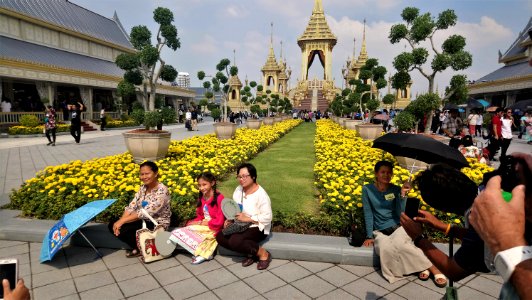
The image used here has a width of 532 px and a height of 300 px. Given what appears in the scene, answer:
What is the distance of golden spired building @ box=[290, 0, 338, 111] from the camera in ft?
173

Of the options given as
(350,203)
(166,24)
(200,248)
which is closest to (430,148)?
(350,203)

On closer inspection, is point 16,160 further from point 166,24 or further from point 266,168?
point 266,168

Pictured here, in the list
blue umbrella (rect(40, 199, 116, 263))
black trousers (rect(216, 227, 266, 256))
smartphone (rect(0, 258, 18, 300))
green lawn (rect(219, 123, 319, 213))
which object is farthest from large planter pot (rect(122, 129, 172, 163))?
smartphone (rect(0, 258, 18, 300))

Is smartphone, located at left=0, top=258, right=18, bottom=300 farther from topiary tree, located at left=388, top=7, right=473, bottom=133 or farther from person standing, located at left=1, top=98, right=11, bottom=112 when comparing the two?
person standing, located at left=1, top=98, right=11, bottom=112

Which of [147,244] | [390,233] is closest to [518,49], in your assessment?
[390,233]

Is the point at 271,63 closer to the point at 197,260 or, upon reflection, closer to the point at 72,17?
the point at 72,17

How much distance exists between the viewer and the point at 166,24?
9.78 metres

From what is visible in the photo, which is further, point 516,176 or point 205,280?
point 205,280

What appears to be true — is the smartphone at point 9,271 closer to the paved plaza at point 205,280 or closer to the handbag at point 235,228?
the paved plaza at point 205,280

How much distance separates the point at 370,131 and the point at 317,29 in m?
46.4

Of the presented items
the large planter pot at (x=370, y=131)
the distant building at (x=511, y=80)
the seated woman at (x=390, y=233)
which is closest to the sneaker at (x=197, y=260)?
the seated woman at (x=390, y=233)

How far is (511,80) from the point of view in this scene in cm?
2652

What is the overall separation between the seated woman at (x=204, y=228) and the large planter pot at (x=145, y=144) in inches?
179

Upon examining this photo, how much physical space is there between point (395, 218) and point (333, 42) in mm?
55303
